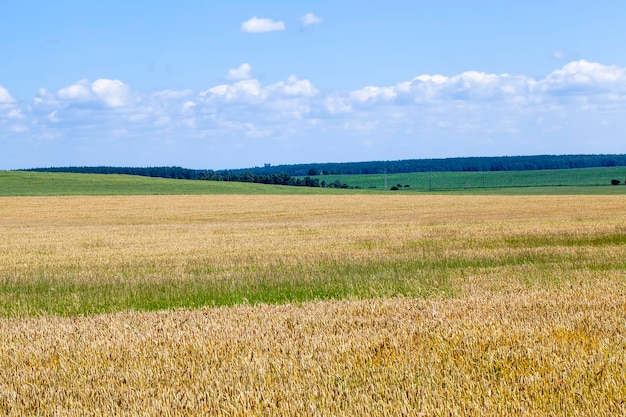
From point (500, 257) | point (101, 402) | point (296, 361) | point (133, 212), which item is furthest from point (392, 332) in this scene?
point (133, 212)

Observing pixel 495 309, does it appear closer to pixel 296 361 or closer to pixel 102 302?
pixel 296 361

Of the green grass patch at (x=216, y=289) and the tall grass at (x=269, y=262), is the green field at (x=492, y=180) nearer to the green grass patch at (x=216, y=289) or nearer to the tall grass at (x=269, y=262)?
the tall grass at (x=269, y=262)

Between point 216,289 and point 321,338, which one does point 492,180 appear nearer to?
point 216,289

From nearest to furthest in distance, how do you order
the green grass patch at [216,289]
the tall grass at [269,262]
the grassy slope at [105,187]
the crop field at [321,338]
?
1. the crop field at [321,338]
2. the green grass patch at [216,289]
3. the tall grass at [269,262]
4. the grassy slope at [105,187]

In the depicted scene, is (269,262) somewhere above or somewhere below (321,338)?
below

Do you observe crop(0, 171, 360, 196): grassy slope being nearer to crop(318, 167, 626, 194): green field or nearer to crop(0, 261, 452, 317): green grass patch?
crop(318, 167, 626, 194): green field

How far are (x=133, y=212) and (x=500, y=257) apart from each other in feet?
131

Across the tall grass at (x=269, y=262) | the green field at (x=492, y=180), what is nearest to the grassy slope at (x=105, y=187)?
the green field at (x=492, y=180)

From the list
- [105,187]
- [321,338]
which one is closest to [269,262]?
[321,338]

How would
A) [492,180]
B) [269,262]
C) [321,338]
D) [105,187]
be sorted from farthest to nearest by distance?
[492,180], [105,187], [269,262], [321,338]

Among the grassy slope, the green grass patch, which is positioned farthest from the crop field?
the grassy slope

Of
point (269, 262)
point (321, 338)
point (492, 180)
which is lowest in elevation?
point (492, 180)

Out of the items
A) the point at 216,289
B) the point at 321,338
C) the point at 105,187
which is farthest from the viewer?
the point at 105,187

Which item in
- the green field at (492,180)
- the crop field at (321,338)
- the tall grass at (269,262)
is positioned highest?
the crop field at (321,338)
